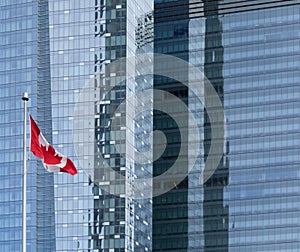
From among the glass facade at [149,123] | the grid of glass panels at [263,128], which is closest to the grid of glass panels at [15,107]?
the glass facade at [149,123]

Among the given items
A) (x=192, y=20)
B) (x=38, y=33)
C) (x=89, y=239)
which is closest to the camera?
(x=89, y=239)

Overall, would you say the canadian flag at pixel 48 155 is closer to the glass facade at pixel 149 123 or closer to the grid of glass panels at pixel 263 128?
the glass facade at pixel 149 123

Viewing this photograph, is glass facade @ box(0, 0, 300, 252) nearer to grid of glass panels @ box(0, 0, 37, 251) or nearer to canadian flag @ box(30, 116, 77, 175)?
grid of glass panels @ box(0, 0, 37, 251)

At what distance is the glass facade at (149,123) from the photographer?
170625 mm

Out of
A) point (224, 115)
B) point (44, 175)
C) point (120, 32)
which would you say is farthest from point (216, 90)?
point (44, 175)

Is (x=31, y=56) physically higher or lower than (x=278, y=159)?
higher

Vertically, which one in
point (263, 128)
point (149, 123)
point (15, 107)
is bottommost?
point (263, 128)

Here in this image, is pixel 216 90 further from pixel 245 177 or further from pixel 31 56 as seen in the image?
pixel 31 56

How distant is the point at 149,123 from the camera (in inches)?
7318

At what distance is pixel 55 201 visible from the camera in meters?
171

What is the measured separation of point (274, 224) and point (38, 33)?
133ft

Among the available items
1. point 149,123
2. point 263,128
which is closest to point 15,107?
point 149,123

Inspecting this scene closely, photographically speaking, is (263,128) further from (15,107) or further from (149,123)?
(15,107)

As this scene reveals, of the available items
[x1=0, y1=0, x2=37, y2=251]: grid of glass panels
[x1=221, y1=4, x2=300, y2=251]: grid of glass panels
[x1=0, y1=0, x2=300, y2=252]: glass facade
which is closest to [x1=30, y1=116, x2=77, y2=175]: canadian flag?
[x1=0, y1=0, x2=37, y2=251]: grid of glass panels
